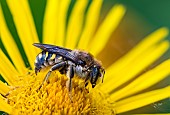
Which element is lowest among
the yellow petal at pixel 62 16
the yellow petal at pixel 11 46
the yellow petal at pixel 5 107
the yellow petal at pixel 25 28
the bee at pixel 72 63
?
the yellow petal at pixel 5 107

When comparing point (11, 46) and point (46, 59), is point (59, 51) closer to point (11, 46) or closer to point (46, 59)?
point (46, 59)

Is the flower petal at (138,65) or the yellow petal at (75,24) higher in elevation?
the yellow petal at (75,24)

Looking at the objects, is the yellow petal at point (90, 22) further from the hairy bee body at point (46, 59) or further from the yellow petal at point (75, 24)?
the hairy bee body at point (46, 59)

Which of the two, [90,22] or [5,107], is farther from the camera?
[90,22]

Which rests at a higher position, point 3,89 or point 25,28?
point 25,28

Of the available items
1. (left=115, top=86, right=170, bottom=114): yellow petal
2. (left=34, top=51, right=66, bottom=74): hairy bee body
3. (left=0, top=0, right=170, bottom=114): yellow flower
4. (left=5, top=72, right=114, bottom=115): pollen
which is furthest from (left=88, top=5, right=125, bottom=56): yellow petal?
(left=34, top=51, right=66, bottom=74): hairy bee body

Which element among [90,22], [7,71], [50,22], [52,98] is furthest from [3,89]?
[90,22]

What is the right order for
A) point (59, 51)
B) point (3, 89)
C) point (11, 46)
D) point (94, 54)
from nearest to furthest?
point (59, 51), point (3, 89), point (11, 46), point (94, 54)

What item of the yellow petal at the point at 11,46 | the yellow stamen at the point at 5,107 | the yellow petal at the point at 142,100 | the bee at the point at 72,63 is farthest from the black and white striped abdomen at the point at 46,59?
the yellow petal at the point at 142,100
